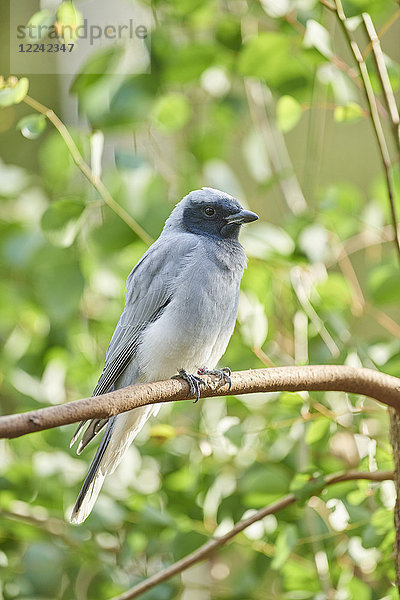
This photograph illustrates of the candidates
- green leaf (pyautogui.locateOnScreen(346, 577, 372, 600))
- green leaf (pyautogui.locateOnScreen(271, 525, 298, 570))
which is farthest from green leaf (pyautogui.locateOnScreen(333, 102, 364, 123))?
green leaf (pyautogui.locateOnScreen(346, 577, 372, 600))

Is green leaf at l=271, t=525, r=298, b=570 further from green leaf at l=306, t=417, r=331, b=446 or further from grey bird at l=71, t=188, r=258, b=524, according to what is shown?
grey bird at l=71, t=188, r=258, b=524

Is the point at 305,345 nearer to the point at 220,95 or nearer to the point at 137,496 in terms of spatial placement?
the point at 137,496

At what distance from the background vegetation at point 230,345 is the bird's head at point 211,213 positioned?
8cm

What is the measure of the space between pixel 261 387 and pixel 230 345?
0.79 metres

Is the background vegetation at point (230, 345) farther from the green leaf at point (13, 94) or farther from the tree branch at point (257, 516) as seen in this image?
the green leaf at point (13, 94)

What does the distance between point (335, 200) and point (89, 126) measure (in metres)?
0.76

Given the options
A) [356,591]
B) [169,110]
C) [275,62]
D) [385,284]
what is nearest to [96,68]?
[169,110]

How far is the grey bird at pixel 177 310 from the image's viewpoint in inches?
66.2

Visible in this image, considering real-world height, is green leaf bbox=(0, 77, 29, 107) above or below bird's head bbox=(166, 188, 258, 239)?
above

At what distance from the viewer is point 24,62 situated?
3.38 m

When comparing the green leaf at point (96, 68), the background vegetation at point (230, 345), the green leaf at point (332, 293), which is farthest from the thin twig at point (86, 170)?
the green leaf at point (332, 293)

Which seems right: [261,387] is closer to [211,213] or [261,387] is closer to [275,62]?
[211,213]

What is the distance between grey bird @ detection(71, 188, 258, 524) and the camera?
1.68 metres

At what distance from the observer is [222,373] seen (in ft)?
4.84
